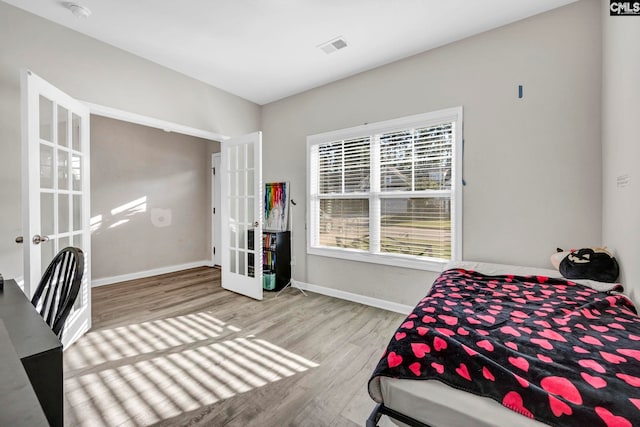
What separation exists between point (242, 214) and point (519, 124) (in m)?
3.15

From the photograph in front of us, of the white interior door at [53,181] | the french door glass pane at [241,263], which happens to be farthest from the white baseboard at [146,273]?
the french door glass pane at [241,263]

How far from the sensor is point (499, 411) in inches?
32.6

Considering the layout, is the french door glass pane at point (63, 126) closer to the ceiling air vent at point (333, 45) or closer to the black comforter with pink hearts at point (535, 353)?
the ceiling air vent at point (333, 45)

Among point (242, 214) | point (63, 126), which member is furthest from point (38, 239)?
point (242, 214)

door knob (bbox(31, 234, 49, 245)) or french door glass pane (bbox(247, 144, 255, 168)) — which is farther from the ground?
french door glass pane (bbox(247, 144, 255, 168))

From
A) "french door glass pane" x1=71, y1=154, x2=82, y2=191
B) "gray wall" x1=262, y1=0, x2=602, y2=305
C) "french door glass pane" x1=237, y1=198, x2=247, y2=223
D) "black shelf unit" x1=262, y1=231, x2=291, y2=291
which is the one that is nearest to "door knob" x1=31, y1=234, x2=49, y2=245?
"french door glass pane" x1=71, y1=154, x2=82, y2=191

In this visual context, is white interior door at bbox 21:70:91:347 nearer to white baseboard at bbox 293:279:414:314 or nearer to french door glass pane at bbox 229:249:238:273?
french door glass pane at bbox 229:249:238:273

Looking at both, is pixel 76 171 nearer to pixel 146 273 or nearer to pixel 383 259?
pixel 146 273

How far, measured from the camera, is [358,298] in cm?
332

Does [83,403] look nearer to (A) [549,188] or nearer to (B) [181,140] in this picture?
(A) [549,188]

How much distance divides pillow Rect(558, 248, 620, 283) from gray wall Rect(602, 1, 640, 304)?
0.19ft

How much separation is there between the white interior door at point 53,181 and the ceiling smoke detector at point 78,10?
0.66 m

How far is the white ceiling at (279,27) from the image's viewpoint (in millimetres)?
2168

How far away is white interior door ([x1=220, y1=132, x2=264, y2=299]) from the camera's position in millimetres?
3389
